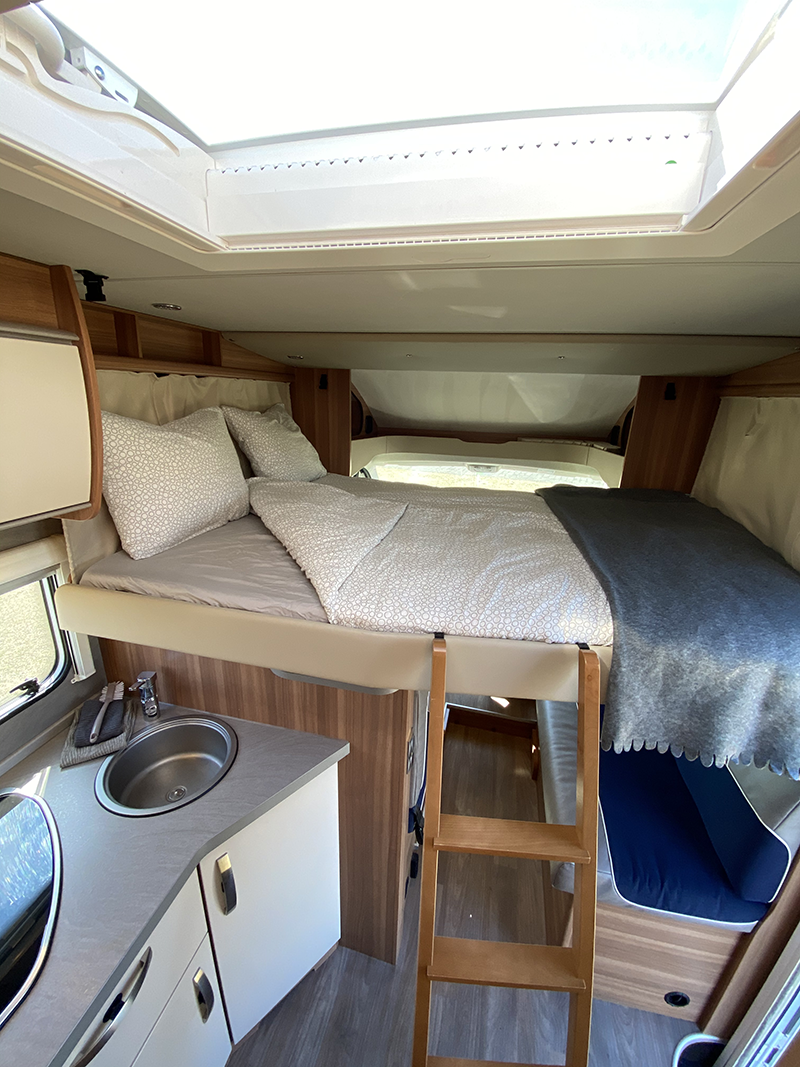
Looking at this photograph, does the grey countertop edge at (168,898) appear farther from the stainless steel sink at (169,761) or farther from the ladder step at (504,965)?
the ladder step at (504,965)

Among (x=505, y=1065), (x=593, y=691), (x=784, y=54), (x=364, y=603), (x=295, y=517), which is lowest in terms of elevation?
(x=505, y=1065)

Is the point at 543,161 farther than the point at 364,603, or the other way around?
the point at 364,603

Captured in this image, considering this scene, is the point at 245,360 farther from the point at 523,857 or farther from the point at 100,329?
the point at 523,857

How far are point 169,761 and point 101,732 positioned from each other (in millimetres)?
259

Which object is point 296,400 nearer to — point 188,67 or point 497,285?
point 497,285

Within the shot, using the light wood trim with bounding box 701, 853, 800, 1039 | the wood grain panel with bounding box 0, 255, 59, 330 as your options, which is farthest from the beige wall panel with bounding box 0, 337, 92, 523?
the light wood trim with bounding box 701, 853, 800, 1039

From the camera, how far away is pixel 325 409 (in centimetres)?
330

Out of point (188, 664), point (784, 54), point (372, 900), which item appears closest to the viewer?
point (784, 54)

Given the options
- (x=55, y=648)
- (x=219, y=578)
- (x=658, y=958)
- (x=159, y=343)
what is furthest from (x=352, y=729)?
(x=159, y=343)

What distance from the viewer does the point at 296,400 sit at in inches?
131

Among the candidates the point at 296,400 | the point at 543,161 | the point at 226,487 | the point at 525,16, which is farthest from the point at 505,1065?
the point at 296,400

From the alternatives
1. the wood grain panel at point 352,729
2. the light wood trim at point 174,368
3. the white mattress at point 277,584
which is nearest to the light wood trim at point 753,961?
the white mattress at point 277,584

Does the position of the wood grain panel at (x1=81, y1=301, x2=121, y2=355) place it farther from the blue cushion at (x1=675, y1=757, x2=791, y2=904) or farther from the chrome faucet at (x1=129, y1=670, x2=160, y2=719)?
the blue cushion at (x1=675, y1=757, x2=791, y2=904)

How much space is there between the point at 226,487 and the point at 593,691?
56.4 inches
